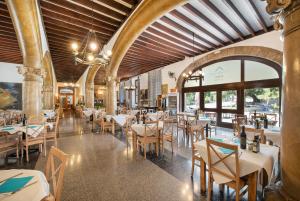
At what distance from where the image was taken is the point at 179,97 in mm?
9852

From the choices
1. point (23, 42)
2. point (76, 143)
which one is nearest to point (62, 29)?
point (23, 42)

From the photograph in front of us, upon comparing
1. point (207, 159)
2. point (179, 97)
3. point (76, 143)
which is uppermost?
point (179, 97)

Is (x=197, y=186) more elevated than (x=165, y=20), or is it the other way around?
(x=165, y=20)

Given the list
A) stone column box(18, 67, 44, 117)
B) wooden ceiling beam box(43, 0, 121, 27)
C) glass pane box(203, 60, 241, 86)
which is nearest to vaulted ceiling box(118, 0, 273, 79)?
glass pane box(203, 60, 241, 86)

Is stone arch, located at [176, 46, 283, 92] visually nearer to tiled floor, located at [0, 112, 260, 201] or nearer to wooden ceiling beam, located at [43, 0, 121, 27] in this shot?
tiled floor, located at [0, 112, 260, 201]

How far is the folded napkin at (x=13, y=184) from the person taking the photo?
3.88ft

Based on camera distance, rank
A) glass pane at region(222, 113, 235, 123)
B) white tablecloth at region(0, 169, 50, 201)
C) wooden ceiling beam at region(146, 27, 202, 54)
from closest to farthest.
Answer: white tablecloth at region(0, 169, 50, 201) → wooden ceiling beam at region(146, 27, 202, 54) → glass pane at region(222, 113, 235, 123)

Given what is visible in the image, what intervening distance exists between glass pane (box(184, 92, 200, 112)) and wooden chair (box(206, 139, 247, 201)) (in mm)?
7073

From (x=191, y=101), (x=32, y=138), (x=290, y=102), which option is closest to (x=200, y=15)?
(x=290, y=102)

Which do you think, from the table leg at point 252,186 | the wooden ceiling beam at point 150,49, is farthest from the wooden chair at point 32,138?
the wooden ceiling beam at point 150,49

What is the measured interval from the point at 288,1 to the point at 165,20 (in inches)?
171

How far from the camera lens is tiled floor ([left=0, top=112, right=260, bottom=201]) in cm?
228

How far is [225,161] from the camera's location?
1.95 meters

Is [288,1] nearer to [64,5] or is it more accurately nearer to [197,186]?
[197,186]
